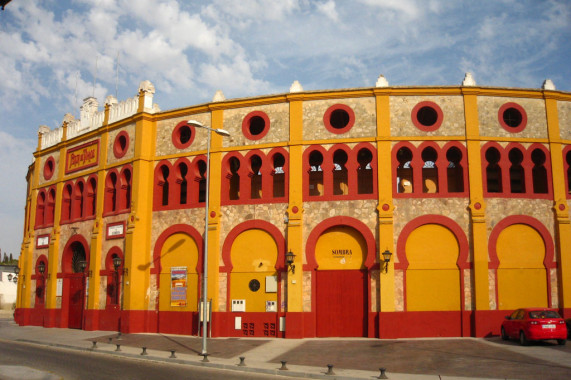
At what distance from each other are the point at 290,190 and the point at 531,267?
38.2 ft

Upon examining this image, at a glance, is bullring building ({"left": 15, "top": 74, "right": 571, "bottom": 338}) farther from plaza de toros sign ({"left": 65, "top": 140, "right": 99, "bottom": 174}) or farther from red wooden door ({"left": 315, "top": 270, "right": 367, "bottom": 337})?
Answer: plaza de toros sign ({"left": 65, "top": 140, "right": 99, "bottom": 174})

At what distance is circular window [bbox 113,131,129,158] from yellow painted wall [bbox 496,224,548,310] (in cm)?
2073

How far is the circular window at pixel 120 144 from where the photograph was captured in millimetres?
31094

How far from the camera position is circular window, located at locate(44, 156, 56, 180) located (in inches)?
1454

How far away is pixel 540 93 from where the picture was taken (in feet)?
85.1

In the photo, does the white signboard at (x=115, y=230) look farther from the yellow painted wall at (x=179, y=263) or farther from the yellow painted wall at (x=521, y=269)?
the yellow painted wall at (x=521, y=269)

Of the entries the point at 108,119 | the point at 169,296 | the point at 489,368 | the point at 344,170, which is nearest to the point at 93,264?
the point at 169,296

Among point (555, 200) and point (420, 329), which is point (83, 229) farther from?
point (555, 200)

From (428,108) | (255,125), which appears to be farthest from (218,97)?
(428,108)

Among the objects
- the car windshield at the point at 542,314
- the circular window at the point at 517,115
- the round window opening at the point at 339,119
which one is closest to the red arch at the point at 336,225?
the round window opening at the point at 339,119

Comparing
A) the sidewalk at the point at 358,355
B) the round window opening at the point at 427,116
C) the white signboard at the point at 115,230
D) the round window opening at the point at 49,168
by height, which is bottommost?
the sidewalk at the point at 358,355

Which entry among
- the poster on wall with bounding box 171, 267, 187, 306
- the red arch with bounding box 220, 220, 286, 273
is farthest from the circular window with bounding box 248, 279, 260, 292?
the poster on wall with bounding box 171, 267, 187, 306

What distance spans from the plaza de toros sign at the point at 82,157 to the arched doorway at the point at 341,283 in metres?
15.9

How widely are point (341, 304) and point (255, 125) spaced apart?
10.3 meters
